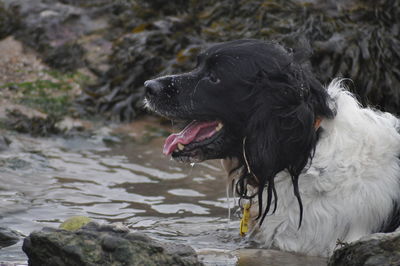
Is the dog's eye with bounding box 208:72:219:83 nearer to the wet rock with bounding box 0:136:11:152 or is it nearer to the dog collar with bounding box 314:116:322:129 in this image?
the dog collar with bounding box 314:116:322:129

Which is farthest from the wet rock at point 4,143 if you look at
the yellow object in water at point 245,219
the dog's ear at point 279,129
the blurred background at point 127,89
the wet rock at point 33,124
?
the dog's ear at point 279,129

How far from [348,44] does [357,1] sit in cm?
81

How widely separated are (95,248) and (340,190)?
1.37 meters

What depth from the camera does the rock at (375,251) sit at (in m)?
3.07

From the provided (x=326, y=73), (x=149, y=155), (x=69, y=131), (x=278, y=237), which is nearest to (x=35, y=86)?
(x=69, y=131)

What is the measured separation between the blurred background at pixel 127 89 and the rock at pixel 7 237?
1.4 inches

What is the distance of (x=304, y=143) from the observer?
3.80m

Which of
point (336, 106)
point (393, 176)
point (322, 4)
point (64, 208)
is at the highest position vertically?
point (322, 4)

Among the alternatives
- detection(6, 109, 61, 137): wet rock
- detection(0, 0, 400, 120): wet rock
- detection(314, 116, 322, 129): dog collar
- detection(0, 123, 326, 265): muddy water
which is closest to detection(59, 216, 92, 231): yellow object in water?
detection(0, 123, 326, 265): muddy water

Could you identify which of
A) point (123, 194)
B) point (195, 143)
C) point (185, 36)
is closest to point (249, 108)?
point (195, 143)

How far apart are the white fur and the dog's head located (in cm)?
11

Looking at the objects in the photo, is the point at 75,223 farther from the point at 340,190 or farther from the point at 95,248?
the point at 340,190

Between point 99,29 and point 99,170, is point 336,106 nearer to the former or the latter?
point 99,170

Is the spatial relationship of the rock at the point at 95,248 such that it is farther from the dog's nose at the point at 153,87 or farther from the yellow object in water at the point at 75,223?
the dog's nose at the point at 153,87
